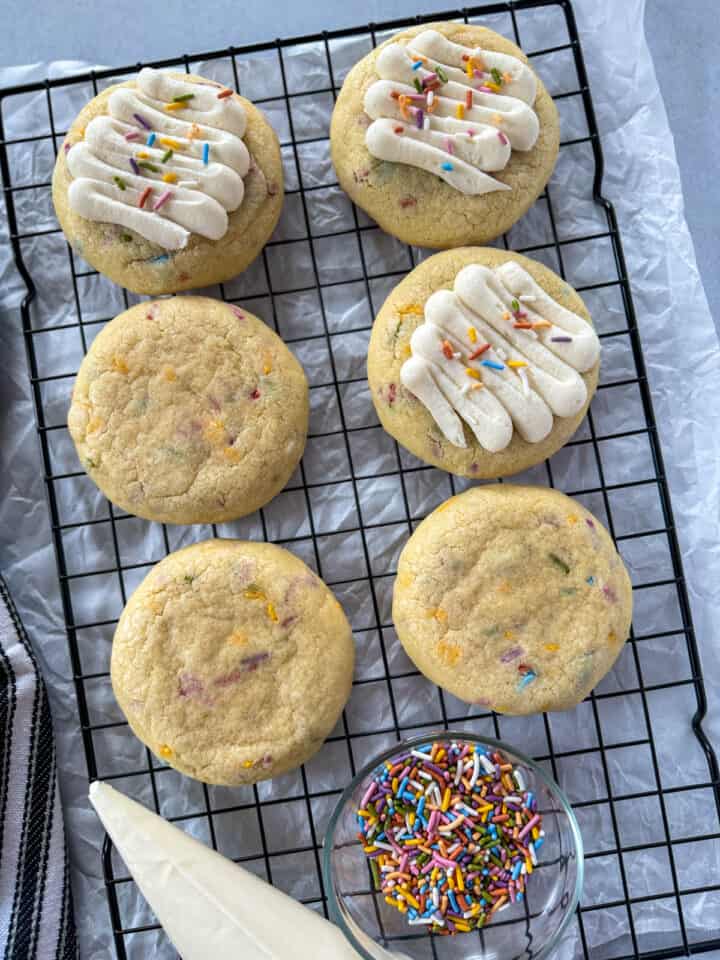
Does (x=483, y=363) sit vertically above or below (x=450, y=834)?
above

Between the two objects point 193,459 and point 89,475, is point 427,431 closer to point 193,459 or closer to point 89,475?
point 193,459

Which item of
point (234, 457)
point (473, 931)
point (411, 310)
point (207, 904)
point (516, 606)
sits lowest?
point (473, 931)

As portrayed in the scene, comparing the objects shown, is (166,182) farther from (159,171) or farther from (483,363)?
(483,363)

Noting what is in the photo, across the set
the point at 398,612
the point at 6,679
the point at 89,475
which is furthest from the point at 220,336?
the point at 6,679

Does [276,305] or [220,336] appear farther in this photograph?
[276,305]

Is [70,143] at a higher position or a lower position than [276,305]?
higher

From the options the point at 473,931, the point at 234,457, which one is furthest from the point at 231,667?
the point at 473,931

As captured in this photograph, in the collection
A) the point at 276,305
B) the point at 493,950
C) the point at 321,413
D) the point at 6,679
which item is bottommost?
the point at 493,950

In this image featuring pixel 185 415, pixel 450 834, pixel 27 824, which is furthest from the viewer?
pixel 27 824
